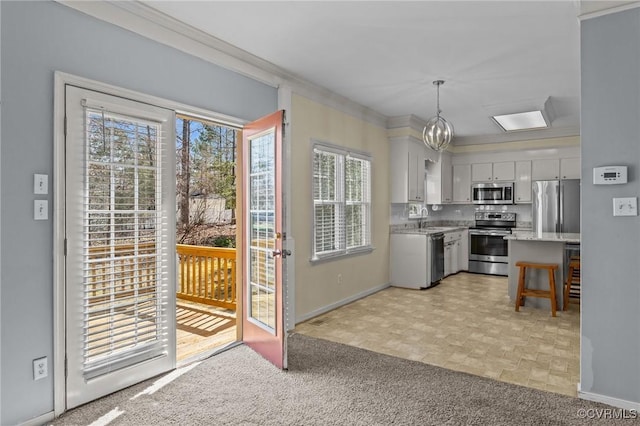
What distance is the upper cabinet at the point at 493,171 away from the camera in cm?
741

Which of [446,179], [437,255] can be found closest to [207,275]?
[437,255]

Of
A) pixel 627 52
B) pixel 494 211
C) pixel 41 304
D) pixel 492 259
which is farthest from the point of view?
pixel 494 211

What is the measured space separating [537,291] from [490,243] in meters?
2.65

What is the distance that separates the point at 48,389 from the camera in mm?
2357

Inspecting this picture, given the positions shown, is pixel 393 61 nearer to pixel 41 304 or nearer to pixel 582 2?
pixel 582 2

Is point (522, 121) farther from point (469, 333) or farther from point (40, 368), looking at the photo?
point (40, 368)

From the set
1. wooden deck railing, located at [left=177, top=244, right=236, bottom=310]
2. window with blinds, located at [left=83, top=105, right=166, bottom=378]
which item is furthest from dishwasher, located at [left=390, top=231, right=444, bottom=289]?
window with blinds, located at [left=83, top=105, right=166, bottom=378]

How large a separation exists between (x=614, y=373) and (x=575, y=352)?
1028mm

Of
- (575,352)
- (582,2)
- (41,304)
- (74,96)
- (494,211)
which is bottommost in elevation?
(575,352)

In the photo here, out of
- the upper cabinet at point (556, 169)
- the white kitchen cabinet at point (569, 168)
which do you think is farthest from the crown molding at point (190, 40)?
the white kitchen cabinet at point (569, 168)

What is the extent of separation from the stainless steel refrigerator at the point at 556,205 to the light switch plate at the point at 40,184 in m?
6.62

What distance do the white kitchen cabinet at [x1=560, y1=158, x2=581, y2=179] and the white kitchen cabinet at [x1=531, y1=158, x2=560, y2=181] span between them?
0.06 meters

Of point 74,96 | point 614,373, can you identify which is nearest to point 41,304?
point 74,96

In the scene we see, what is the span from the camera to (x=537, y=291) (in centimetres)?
476
